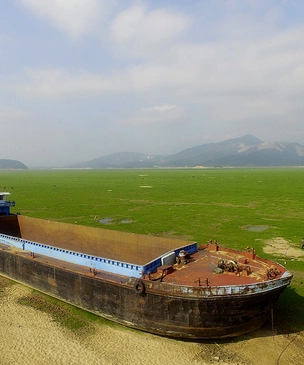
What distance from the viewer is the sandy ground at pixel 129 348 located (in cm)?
758

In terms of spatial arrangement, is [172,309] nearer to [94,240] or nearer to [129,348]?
[129,348]

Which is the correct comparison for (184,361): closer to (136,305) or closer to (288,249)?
(136,305)

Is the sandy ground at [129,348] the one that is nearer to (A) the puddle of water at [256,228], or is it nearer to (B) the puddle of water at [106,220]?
(A) the puddle of water at [256,228]

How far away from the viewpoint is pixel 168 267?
9.15 m

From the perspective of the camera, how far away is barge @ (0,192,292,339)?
778cm

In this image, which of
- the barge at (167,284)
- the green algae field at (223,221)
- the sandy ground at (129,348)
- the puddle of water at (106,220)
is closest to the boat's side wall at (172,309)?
the barge at (167,284)

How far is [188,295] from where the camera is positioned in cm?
775

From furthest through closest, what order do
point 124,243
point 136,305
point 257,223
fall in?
point 257,223 < point 124,243 < point 136,305

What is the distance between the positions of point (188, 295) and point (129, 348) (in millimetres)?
→ 2203

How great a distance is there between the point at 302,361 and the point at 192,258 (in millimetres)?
4152

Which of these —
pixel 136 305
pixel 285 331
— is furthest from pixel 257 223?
pixel 136 305

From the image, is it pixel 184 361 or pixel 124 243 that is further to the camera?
pixel 124 243

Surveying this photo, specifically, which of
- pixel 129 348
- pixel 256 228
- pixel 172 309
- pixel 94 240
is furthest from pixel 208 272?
pixel 256 228

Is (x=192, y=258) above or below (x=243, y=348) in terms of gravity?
above
